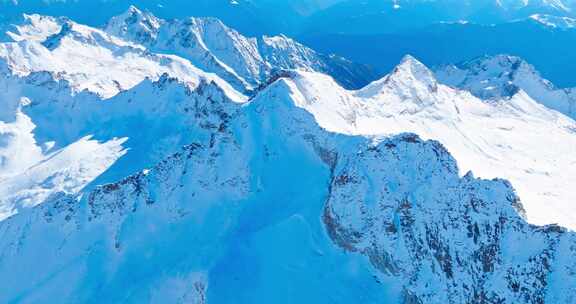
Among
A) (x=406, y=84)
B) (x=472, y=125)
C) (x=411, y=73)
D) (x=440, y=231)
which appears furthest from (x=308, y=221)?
(x=411, y=73)

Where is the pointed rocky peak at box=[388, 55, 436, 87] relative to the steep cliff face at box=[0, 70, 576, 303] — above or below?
below

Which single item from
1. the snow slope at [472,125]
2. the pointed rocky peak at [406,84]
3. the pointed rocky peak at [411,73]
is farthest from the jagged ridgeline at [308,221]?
the pointed rocky peak at [411,73]

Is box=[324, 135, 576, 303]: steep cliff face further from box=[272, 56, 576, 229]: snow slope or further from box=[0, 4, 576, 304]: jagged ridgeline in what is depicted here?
box=[272, 56, 576, 229]: snow slope

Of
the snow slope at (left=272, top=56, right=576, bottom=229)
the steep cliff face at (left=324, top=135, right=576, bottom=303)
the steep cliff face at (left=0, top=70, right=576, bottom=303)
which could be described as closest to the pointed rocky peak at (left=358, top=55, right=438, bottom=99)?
the snow slope at (left=272, top=56, right=576, bottom=229)

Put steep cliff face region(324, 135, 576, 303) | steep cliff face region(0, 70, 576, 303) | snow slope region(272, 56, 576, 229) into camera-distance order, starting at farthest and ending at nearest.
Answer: snow slope region(272, 56, 576, 229), steep cliff face region(0, 70, 576, 303), steep cliff face region(324, 135, 576, 303)

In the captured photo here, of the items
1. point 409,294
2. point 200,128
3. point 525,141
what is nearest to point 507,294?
point 409,294

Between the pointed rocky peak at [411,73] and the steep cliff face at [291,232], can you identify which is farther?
the pointed rocky peak at [411,73]

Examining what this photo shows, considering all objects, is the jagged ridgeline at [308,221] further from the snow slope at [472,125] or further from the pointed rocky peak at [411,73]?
the pointed rocky peak at [411,73]

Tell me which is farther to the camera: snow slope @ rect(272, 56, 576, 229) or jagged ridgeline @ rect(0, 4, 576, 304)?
snow slope @ rect(272, 56, 576, 229)

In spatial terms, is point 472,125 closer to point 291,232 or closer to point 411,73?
point 411,73

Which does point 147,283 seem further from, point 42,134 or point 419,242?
point 42,134

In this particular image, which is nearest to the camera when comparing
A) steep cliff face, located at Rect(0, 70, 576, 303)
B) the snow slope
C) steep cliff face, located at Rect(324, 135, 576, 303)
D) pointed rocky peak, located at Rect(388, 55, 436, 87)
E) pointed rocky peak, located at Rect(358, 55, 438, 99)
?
steep cliff face, located at Rect(324, 135, 576, 303)
